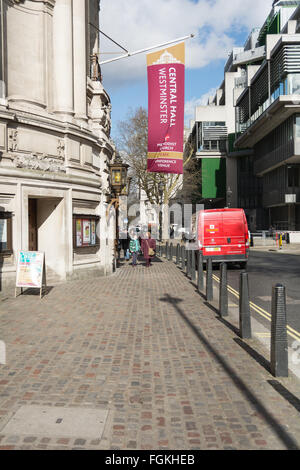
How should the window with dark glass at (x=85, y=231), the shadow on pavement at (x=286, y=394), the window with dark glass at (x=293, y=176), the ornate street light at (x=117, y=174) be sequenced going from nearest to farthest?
the shadow on pavement at (x=286, y=394)
the window with dark glass at (x=85, y=231)
the ornate street light at (x=117, y=174)
the window with dark glass at (x=293, y=176)

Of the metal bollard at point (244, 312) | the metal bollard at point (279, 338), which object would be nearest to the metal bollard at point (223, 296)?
the metal bollard at point (244, 312)

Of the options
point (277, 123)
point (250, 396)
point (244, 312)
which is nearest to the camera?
point (250, 396)

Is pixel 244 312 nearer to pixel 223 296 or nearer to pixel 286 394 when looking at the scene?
pixel 223 296

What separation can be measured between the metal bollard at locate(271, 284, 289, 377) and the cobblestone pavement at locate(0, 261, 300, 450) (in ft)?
0.47

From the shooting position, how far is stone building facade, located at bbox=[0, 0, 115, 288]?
1122 cm

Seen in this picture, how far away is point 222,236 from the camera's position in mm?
15328

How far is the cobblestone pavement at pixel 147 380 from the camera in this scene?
11.2 feet

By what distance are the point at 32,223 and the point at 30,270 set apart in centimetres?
322

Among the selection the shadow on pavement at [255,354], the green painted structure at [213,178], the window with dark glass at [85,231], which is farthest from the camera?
the green painted structure at [213,178]

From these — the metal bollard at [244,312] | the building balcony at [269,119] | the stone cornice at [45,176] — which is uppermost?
the building balcony at [269,119]

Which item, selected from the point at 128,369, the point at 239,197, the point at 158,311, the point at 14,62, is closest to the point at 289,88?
the point at 239,197

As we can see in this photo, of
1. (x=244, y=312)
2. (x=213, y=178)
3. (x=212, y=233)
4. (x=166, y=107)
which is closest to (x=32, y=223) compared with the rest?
(x=166, y=107)

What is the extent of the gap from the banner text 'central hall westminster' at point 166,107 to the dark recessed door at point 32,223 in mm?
4827

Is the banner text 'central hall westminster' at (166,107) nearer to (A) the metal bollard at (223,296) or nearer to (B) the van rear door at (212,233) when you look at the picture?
(B) the van rear door at (212,233)
